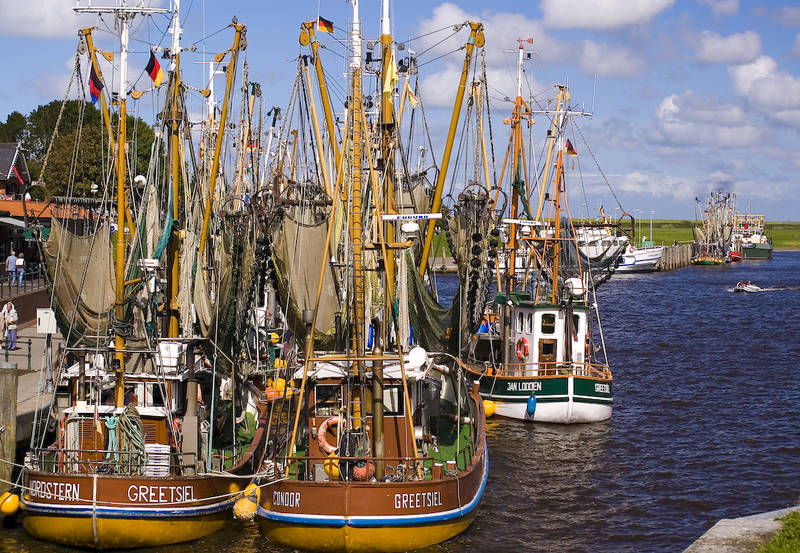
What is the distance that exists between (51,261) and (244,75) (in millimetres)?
10502

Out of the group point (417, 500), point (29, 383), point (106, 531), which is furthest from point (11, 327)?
point (417, 500)

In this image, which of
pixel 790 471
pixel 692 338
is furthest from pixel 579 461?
pixel 692 338

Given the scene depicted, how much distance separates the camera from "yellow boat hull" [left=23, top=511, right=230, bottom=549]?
78.6 ft

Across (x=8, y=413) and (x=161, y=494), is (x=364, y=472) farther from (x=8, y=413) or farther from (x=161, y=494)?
(x=8, y=413)

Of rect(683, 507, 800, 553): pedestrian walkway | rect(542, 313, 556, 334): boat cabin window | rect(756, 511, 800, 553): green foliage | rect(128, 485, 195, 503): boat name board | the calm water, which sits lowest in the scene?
the calm water

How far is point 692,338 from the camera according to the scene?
7150 cm

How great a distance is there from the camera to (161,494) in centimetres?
2428

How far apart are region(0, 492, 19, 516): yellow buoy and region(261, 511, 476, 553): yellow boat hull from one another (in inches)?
280

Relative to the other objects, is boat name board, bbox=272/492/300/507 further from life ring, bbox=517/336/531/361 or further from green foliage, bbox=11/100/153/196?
green foliage, bbox=11/100/153/196

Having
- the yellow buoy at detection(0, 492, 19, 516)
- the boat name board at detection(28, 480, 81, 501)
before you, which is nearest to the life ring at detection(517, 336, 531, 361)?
the yellow buoy at detection(0, 492, 19, 516)

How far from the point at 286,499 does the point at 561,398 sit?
1870cm

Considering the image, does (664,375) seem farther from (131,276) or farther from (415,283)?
(131,276)

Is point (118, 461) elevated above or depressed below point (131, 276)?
below

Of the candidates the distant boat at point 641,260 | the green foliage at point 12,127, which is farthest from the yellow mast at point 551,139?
the distant boat at point 641,260
